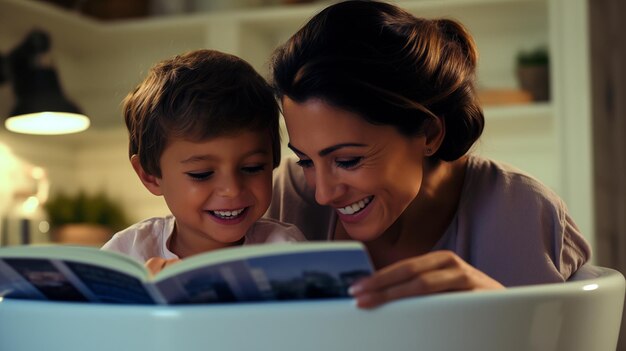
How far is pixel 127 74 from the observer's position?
149 inches

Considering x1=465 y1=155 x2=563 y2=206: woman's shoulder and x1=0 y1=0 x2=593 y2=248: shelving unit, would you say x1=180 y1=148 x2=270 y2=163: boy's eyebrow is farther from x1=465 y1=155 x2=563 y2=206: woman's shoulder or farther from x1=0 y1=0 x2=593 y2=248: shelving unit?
x1=0 y1=0 x2=593 y2=248: shelving unit

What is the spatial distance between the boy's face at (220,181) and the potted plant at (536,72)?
2118 millimetres

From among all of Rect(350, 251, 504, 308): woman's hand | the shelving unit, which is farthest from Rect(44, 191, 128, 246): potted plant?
Rect(350, 251, 504, 308): woman's hand

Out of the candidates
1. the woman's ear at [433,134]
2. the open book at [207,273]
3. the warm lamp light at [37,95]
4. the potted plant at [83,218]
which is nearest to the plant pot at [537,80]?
the warm lamp light at [37,95]

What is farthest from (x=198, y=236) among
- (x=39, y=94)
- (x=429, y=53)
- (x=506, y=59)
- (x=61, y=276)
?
(x=506, y=59)

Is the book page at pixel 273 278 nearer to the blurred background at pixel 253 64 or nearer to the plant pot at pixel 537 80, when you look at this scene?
the blurred background at pixel 253 64

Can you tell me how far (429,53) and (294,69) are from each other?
179 millimetres

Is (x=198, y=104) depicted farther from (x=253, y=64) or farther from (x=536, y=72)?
(x=253, y=64)

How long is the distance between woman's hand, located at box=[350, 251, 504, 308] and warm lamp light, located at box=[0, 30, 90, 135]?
2.34m

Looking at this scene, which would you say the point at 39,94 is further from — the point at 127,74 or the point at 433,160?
the point at 433,160

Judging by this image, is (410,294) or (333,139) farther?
(333,139)

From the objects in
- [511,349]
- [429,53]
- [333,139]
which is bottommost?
[511,349]

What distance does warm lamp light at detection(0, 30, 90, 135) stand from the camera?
2799 millimetres

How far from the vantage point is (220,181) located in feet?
3.62
